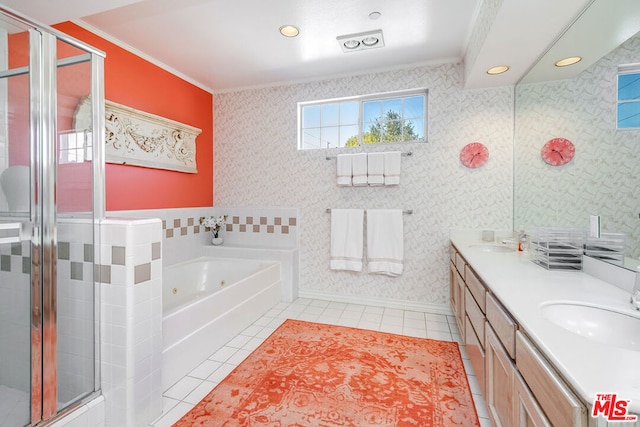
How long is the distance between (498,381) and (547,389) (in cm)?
55

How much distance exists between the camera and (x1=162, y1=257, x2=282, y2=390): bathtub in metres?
1.84

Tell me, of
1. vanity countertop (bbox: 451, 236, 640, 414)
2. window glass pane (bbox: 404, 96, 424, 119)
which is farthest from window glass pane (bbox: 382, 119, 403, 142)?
vanity countertop (bbox: 451, 236, 640, 414)

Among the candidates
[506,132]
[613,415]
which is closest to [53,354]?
[613,415]

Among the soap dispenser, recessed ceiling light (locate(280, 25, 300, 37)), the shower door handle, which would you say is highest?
recessed ceiling light (locate(280, 25, 300, 37))

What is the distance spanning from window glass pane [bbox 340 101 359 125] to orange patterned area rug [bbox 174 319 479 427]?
2217 mm

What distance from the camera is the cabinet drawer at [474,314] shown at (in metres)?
1.55

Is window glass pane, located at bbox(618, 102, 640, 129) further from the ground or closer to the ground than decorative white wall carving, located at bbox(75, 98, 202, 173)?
closer to the ground

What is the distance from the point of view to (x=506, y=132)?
2.73 metres

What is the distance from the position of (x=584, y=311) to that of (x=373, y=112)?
103 inches

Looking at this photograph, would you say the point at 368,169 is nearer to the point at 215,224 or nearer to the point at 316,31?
the point at 316,31

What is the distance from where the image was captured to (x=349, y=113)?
3.31 metres

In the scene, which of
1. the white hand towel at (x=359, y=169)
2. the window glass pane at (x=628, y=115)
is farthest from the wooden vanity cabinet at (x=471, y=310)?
the white hand towel at (x=359, y=169)

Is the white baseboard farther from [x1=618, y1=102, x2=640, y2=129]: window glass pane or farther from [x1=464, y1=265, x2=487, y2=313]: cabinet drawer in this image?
[x1=618, y1=102, x2=640, y2=129]: window glass pane

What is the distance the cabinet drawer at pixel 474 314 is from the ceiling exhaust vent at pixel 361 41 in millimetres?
2070
